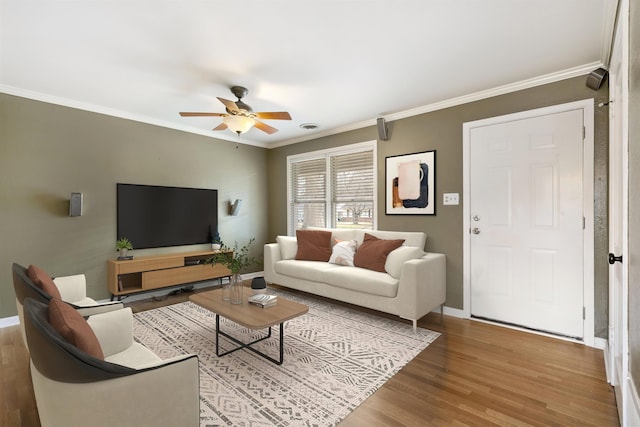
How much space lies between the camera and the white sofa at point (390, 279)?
2.92m

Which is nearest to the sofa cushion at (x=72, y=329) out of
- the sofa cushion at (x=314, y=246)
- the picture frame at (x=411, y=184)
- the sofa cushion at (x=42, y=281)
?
the sofa cushion at (x=42, y=281)

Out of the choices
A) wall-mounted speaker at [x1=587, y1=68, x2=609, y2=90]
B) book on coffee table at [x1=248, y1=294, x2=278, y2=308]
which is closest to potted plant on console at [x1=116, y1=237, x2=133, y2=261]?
book on coffee table at [x1=248, y1=294, x2=278, y2=308]

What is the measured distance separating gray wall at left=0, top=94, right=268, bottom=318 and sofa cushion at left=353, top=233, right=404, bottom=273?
2586mm

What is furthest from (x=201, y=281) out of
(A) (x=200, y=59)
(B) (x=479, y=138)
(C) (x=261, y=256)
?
(B) (x=479, y=138)

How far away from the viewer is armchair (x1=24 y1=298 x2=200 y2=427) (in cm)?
99

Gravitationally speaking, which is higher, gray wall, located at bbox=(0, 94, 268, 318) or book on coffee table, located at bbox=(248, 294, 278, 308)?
gray wall, located at bbox=(0, 94, 268, 318)

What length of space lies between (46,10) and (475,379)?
3796mm

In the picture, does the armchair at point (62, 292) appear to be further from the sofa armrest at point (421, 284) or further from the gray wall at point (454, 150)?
the gray wall at point (454, 150)

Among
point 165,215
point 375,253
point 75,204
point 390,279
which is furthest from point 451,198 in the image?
point 75,204

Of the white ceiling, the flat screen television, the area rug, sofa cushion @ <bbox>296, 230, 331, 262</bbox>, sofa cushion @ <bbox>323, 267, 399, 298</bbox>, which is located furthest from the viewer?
sofa cushion @ <bbox>296, 230, 331, 262</bbox>

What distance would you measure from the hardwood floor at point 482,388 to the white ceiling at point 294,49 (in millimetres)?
2459

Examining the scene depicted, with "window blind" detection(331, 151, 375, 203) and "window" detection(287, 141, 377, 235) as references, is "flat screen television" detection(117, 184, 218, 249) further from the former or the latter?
"window blind" detection(331, 151, 375, 203)

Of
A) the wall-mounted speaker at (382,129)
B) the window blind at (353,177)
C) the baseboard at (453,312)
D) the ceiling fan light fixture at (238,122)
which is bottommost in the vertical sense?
the baseboard at (453,312)

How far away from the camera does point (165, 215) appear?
4262 millimetres
